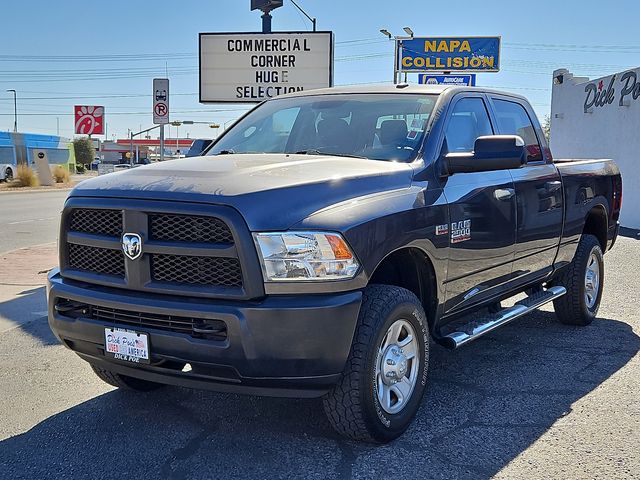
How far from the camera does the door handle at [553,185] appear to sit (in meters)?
5.66

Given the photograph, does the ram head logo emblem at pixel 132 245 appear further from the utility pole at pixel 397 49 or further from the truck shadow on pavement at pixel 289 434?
the utility pole at pixel 397 49

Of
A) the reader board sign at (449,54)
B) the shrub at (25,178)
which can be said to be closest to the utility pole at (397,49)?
the reader board sign at (449,54)

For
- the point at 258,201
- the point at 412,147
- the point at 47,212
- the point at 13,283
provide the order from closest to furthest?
1. the point at 258,201
2. the point at 412,147
3. the point at 13,283
4. the point at 47,212

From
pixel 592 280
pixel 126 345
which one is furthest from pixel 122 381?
pixel 592 280

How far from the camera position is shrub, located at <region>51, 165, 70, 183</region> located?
40.6 metres

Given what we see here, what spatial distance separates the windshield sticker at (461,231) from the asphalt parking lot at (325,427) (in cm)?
104

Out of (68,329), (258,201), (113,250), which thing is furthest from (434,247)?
(68,329)

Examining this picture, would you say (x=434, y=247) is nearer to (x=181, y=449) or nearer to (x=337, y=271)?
(x=337, y=271)

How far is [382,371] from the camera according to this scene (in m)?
3.77

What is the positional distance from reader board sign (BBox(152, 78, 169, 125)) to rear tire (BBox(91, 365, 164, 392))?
8379 mm

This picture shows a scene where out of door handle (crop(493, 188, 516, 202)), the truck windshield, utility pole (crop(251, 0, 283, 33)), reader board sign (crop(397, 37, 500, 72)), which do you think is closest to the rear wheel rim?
door handle (crop(493, 188, 516, 202))

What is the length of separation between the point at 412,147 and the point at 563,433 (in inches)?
75.1

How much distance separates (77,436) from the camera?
12.9ft

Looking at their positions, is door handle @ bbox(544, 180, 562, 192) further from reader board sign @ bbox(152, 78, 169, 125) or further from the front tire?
reader board sign @ bbox(152, 78, 169, 125)
